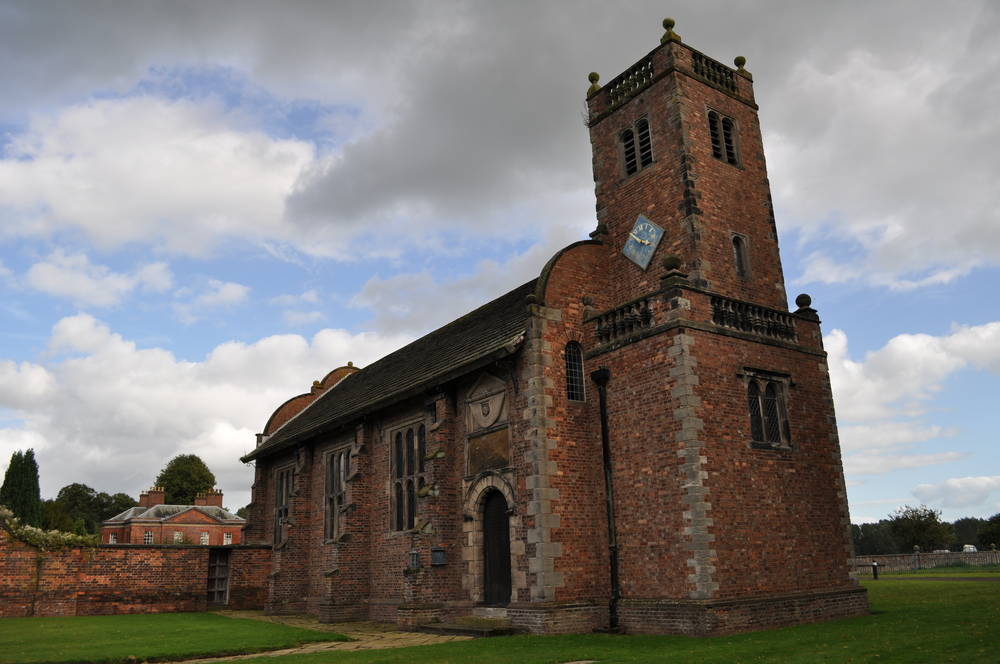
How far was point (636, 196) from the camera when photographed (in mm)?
20688

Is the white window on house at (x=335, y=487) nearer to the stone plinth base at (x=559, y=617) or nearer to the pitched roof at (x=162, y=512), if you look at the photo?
the stone plinth base at (x=559, y=617)

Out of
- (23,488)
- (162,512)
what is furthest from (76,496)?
(23,488)

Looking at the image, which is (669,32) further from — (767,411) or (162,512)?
(162,512)

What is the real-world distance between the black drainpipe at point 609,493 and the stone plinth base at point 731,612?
0.27 meters

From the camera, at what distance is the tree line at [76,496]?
2413 inches

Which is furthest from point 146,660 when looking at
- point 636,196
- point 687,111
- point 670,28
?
point 670,28

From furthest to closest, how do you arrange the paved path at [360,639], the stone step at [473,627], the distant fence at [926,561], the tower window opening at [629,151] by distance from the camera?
the distant fence at [926,561] → the tower window opening at [629,151] → the stone step at [473,627] → the paved path at [360,639]

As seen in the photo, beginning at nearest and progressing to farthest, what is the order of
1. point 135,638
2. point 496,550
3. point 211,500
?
point 135,638
point 496,550
point 211,500

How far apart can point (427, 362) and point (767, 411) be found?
11029 mm

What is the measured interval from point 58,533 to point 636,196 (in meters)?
22.1

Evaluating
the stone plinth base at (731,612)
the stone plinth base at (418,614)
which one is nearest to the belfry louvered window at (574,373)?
the stone plinth base at (731,612)

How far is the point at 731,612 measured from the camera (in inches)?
596

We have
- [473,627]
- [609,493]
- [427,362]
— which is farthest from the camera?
[427,362]

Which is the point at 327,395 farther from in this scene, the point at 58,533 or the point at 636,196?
the point at 636,196
